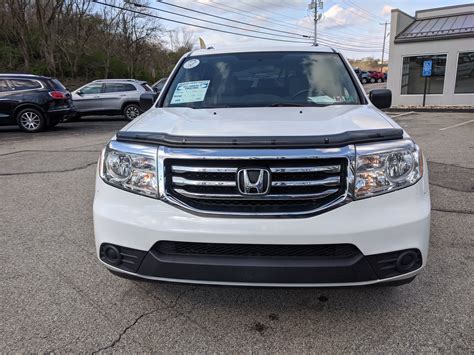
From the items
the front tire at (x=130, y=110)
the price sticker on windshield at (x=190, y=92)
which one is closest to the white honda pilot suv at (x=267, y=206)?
the price sticker on windshield at (x=190, y=92)

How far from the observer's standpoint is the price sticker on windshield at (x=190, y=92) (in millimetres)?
3500

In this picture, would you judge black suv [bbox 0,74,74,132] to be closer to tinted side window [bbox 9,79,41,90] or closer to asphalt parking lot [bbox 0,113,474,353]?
tinted side window [bbox 9,79,41,90]

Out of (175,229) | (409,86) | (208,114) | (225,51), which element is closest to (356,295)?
(175,229)

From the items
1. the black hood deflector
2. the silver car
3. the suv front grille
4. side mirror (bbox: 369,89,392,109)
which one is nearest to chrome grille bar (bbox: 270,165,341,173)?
the suv front grille

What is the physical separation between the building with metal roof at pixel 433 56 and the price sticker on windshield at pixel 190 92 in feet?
57.4

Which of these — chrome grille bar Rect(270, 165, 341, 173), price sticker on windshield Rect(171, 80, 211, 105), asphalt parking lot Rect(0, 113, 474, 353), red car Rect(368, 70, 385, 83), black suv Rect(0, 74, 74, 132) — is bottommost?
red car Rect(368, 70, 385, 83)

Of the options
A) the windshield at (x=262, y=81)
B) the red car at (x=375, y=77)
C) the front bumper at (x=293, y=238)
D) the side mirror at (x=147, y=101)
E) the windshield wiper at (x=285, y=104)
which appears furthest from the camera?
the red car at (x=375, y=77)

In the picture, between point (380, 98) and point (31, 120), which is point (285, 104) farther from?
point (31, 120)

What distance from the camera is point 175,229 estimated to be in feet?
7.25

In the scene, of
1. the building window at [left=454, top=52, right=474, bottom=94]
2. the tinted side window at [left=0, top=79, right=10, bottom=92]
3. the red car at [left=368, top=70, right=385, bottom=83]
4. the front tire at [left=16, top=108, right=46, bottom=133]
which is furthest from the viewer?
the red car at [left=368, top=70, right=385, bottom=83]

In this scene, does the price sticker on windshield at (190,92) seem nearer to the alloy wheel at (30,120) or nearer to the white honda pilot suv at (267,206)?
the white honda pilot suv at (267,206)

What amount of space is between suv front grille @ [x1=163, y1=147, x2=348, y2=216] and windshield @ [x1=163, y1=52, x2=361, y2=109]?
3.86 feet

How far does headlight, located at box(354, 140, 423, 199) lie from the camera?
7.32 ft

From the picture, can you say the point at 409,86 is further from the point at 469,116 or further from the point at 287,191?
the point at 287,191
